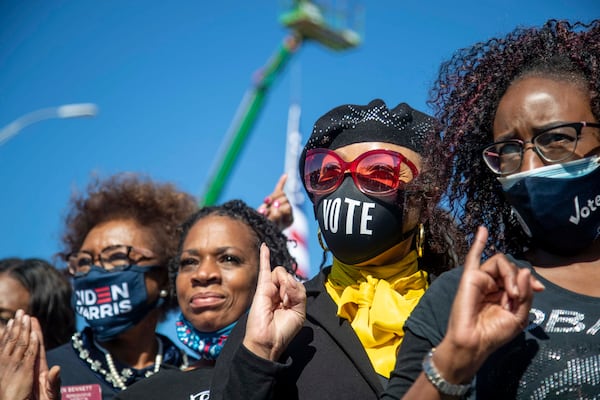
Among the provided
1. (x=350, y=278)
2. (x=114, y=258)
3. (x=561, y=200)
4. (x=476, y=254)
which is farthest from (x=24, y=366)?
(x=561, y=200)

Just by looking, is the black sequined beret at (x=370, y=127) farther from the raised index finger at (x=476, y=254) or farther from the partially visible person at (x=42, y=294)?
the partially visible person at (x=42, y=294)

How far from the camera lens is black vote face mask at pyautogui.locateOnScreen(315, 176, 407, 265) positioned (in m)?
3.06

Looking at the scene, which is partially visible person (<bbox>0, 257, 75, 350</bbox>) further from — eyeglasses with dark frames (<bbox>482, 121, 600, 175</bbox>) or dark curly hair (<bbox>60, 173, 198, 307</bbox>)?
eyeglasses with dark frames (<bbox>482, 121, 600, 175</bbox>)

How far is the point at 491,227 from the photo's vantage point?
2865 millimetres

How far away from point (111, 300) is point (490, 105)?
2.96 metres

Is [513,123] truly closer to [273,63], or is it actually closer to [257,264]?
[257,264]

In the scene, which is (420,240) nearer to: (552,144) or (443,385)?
(552,144)

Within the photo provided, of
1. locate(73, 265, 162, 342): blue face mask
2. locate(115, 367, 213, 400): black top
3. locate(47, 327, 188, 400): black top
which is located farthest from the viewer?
locate(73, 265, 162, 342): blue face mask

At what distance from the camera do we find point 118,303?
4809mm

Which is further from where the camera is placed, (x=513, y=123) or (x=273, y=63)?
(x=273, y=63)

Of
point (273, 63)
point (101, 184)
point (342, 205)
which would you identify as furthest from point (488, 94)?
point (273, 63)

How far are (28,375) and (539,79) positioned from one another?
2685 mm

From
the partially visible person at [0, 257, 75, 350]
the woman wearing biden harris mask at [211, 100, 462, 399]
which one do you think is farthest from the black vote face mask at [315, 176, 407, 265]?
the partially visible person at [0, 257, 75, 350]

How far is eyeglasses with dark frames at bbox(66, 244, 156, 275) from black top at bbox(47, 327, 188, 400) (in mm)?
429
